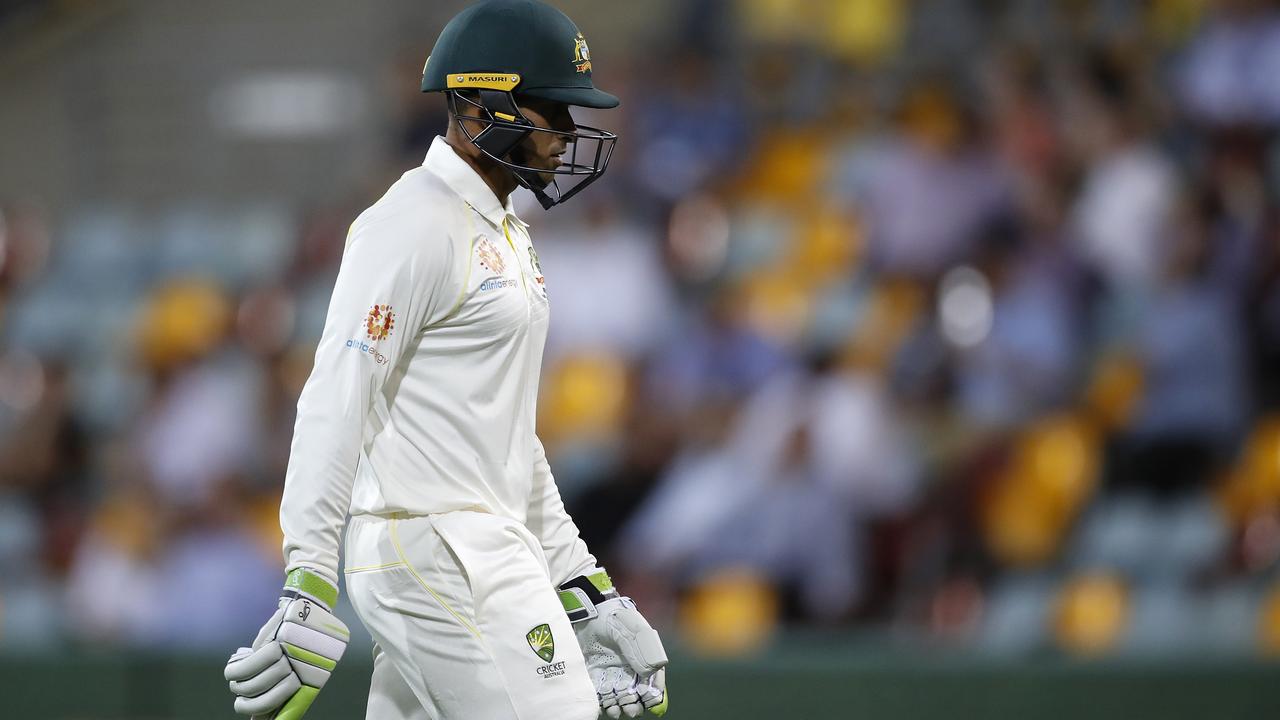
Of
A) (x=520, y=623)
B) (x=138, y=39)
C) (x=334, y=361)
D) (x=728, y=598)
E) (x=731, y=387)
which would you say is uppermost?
(x=138, y=39)

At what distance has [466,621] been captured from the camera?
3105 millimetres

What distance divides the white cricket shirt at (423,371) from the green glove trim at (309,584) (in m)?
0.02

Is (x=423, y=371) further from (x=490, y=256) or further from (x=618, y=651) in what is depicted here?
(x=618, y=651)

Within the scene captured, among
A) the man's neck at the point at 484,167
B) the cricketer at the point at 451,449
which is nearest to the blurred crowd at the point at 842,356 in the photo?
the cricketer at the point at 451,449

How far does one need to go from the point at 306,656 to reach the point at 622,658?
81cm

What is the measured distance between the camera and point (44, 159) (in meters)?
12.1

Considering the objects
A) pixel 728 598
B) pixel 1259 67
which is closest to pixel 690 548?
pixel 728 598

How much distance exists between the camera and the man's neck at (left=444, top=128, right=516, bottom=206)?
3.35m

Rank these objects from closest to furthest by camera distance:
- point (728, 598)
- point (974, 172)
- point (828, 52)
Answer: point (728, 598) → point (974, 172) → point (828, 52)

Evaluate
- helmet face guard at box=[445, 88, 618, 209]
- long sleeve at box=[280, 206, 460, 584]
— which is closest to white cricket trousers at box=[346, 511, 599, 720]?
long sleeve at box=[280, 206, 460, 584]

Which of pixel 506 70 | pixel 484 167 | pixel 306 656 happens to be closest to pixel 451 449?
pixel 306 656

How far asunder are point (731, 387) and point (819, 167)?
6.51ft

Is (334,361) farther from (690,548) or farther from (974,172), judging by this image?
(974,172)

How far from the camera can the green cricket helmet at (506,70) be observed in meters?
3.26
